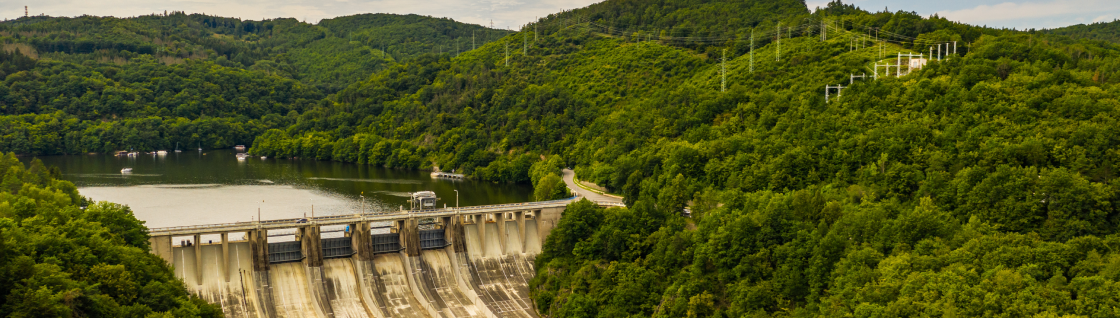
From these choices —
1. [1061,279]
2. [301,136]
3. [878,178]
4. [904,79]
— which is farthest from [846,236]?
[301,136]

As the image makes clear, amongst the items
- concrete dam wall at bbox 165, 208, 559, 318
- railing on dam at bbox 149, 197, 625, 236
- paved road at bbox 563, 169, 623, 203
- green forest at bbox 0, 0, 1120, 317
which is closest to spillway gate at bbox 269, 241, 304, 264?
concrete dam wall at bbox 165, 208, 559, 318

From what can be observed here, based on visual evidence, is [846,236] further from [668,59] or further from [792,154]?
[668,59]

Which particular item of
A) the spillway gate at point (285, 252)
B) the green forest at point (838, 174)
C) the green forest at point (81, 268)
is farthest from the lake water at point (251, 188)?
the green forest at point (81, 268)

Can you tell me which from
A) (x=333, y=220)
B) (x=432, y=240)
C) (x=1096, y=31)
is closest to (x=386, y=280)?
(x=432, y=240)

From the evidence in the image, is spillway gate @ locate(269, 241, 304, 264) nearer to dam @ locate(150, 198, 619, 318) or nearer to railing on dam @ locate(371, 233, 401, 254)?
dam @ locate(150, 198, 619, 318)

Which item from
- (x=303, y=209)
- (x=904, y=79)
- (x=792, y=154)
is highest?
(x=904, y=79)

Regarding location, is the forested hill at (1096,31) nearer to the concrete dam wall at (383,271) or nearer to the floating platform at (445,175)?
the floating platform at (445,175)

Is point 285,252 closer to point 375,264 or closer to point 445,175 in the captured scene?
point 375,264
